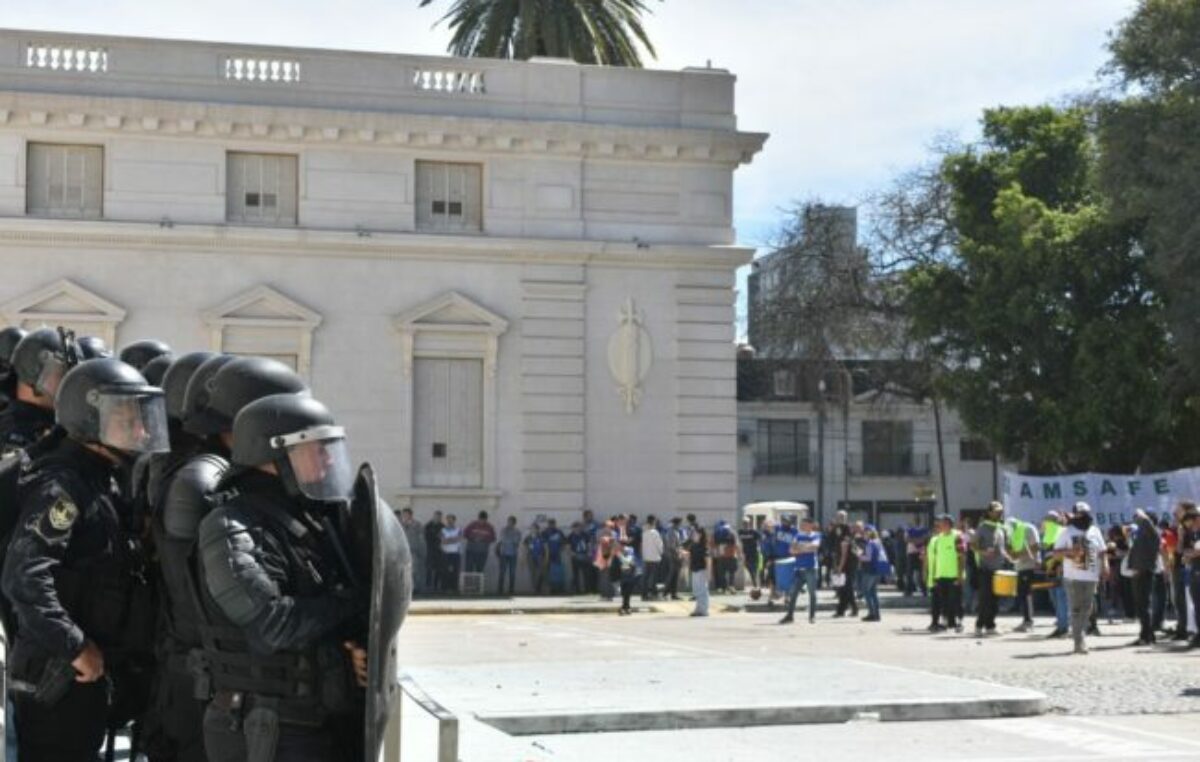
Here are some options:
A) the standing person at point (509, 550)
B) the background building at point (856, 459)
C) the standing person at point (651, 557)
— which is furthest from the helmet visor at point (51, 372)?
the background building at point (856, 459)

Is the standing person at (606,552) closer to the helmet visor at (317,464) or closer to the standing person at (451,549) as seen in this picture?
the standing person at (451,549)

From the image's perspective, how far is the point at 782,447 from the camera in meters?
74.2

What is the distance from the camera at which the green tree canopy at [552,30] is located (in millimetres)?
41625

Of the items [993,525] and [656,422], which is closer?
[993,525]

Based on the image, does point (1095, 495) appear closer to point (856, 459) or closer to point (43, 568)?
point (43, 568)

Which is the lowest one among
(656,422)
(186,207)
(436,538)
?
(436,538)

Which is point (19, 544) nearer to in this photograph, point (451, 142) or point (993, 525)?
point (993, 525)

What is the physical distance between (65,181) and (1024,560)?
1948cm

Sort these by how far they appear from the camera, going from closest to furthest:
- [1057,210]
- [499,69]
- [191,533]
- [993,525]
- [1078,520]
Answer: [191,533], [1078,520], [993,525], [499,69], [1057,210]

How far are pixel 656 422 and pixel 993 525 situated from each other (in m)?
12.2

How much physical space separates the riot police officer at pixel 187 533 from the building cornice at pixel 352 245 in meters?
27.7

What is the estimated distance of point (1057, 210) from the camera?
3888 cm

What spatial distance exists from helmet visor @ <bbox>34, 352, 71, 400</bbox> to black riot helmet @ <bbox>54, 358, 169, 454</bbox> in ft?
5.00

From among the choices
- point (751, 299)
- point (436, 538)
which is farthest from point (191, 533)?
point (751, 299)
